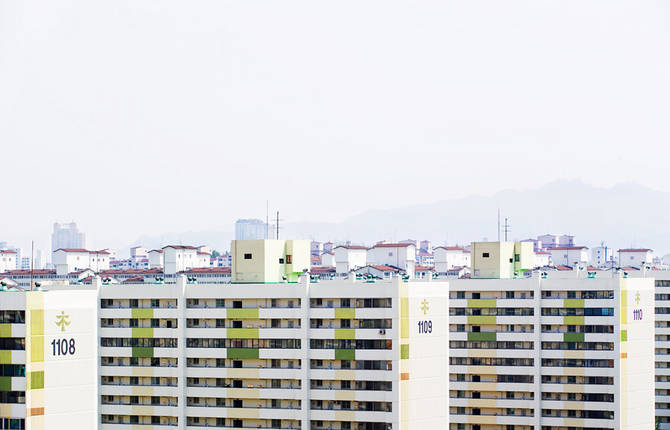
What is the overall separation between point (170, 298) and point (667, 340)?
198 ft

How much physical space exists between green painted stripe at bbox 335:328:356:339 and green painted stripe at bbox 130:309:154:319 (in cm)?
1224

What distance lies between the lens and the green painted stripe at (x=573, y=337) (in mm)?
76262

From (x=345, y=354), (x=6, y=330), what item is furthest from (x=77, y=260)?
(x=6, y=330)

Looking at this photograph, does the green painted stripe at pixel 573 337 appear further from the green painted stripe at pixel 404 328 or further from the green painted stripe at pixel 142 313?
the green painted stripe at pixel 142 313

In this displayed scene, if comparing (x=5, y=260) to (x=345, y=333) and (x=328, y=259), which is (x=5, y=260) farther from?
(x=345, y=333)

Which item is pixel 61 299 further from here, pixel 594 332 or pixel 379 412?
pixel 594 332

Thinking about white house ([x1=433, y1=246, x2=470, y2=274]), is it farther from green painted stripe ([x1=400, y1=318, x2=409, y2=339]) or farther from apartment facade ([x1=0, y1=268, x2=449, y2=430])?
green painted stripe ([x1=400, y1=318, x2=409, y2=339])

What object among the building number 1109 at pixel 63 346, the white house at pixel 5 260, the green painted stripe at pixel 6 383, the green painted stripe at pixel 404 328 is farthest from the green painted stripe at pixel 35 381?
the white house at pixel 5 260

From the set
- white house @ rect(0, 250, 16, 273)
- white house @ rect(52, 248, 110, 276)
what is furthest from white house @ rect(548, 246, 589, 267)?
white house @ rect(0, 250, 16, 273)

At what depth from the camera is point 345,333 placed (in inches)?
2395

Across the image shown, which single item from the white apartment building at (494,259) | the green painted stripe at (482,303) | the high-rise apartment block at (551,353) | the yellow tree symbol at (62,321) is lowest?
the high-rise apartment block at (551,353)

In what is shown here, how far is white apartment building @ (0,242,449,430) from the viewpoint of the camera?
60062 millimetres

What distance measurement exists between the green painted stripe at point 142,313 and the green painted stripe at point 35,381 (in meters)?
16.6

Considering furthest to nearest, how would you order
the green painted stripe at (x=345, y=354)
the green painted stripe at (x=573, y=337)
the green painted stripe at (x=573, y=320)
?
the green painted stripe at (x=573, y=320)
the green painted stripe at (x=573, y=337)
the green painted stripe at (x=345, y=354)
